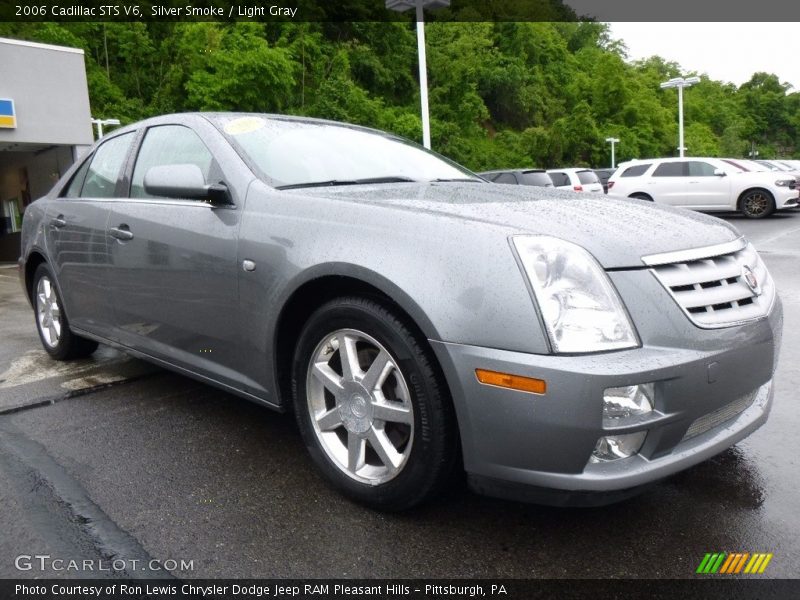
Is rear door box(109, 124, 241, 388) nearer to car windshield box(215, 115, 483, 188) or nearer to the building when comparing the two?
car windshield box(215, 115, 483, 188)

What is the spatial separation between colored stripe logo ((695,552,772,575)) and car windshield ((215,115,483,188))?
6.54 ft

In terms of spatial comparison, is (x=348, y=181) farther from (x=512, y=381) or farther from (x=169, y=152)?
(x=512, y=381)

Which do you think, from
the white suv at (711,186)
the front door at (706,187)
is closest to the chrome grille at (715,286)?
the white suv at (711,186)

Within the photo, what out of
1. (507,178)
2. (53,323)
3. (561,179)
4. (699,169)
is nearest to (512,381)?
(53,323)

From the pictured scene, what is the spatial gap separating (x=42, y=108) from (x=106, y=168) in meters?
14.5

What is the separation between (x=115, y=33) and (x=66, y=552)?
4488 centimetres

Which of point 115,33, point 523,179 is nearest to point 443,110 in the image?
point 115,33

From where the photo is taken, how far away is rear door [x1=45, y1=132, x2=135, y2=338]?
3.59 metres

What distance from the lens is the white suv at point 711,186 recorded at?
1563 cm

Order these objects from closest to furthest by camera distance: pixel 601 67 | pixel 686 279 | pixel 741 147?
pixel 686 279, pixel 601 67, pixel 741 147

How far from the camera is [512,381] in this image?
1.93 metres

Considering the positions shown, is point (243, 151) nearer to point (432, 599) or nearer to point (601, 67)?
point (432, 599)

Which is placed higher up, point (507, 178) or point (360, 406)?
point (507, 178)

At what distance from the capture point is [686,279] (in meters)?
2.08
